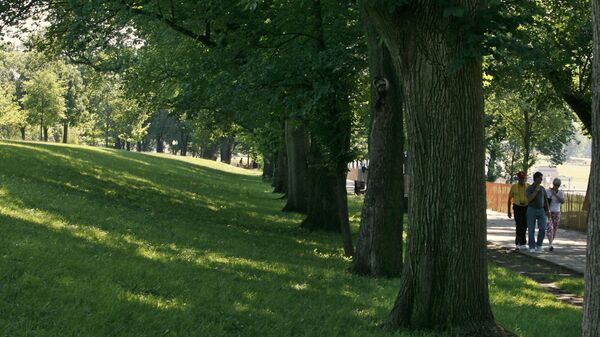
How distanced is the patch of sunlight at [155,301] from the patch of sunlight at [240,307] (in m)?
0.56

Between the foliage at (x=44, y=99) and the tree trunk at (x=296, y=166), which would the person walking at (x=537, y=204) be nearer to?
the tree trunk at (x=296, y=166)

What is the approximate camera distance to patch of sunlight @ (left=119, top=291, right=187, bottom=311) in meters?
6.80

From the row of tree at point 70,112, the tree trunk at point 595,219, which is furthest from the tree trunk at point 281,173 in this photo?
A: the tree trunk at point 595,219

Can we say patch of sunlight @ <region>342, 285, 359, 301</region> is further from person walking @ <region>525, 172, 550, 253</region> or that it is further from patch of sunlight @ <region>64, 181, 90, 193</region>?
patch of sunlight @ <region>64, 181, 90, 193</region>

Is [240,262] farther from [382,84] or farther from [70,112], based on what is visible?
[70,112]

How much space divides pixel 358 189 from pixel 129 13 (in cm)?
2921

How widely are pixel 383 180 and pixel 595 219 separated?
6959 mm

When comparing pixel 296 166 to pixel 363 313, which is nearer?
pixel 363 313

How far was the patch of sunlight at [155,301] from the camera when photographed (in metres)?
6.80

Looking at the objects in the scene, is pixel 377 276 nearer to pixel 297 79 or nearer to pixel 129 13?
pixel 297 79

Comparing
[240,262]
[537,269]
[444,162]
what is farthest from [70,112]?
[444,162]

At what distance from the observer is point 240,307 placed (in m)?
7.39

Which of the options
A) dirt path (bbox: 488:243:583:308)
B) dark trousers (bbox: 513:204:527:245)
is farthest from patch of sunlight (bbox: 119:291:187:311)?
dark trousers (bbox: 513:204:527:245)

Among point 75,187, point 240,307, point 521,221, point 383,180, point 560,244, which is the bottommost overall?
point 560,244
